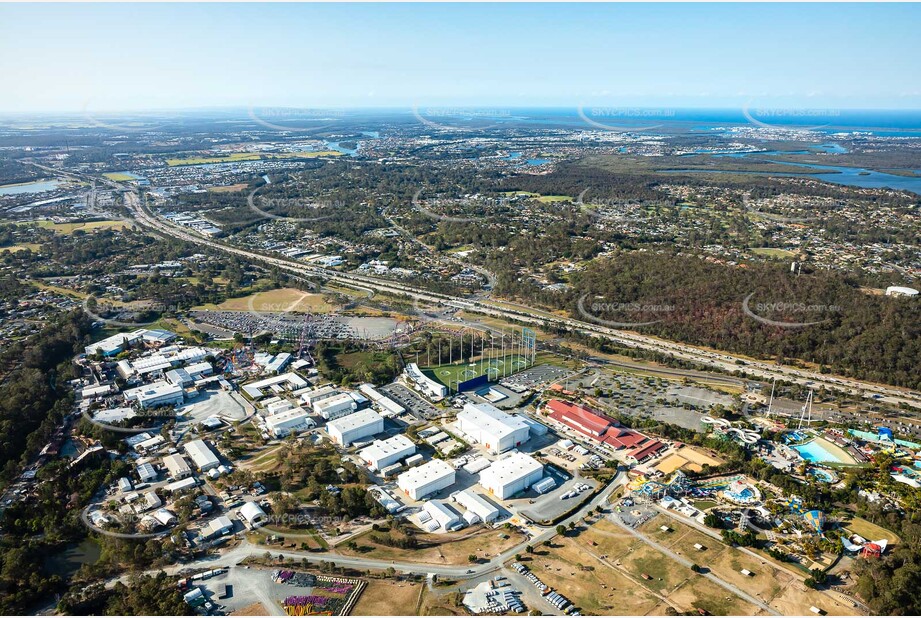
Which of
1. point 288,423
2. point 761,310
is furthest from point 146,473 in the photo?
point 761,310

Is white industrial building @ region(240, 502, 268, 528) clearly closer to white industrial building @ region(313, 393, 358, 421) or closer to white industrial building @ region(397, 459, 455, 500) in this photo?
white industrial building @ region(397, 459, 455, 500)

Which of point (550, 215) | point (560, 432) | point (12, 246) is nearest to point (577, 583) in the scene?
point (560, 432)

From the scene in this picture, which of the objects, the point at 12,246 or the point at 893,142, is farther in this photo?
the point at 893,142

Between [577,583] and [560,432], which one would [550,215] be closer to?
[560,432]

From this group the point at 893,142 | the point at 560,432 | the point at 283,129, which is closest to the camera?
the point at 560,432

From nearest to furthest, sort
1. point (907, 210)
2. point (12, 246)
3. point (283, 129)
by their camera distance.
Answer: point (12, 246) < point (907, 210) < point (283, 129)

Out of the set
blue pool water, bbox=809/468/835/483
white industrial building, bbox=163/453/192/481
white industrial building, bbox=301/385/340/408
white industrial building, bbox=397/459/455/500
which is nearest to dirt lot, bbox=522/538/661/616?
white industrial building, bbox=397/459/455/500

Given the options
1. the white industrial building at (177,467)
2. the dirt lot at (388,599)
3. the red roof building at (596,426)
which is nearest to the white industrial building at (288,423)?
the white industrial building at (177,467)
